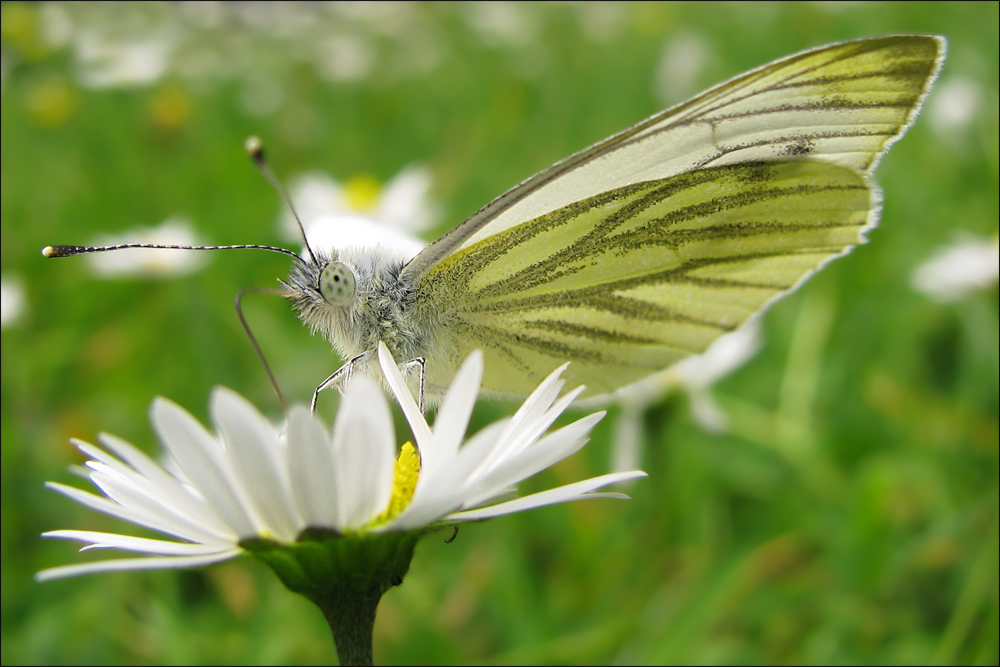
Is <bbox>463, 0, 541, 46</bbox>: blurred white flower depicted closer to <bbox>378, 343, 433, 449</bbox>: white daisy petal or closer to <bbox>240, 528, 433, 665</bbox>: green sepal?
<bbox>378, 343, 433, 449</bbox>: white daisy petal

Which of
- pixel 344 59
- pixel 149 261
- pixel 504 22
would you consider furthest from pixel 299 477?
pixel 504 22

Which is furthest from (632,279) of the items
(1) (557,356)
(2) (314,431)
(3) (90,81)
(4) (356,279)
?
(3) (90,81)

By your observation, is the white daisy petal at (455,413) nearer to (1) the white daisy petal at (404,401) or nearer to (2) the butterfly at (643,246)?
(1) the white daisy petal at (404,401)

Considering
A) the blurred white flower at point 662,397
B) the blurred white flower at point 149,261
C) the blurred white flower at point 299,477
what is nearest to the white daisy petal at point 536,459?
the blurred white flower at point 299,477

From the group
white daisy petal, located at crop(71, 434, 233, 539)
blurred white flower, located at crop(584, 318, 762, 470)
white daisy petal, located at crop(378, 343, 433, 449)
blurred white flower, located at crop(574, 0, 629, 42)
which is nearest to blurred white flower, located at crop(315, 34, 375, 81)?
blurred white flower, located at crop(574, 0, 629, 42)

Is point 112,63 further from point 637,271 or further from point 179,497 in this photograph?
point 179,497
